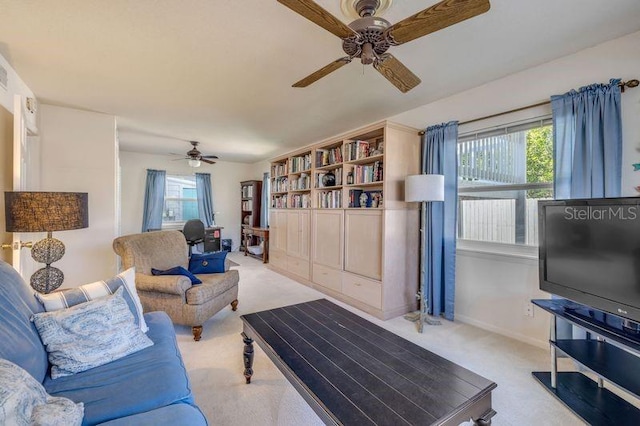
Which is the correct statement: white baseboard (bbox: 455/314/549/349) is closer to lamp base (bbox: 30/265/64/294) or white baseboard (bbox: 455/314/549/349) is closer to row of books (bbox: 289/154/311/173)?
row of books (bbox: 289/154/311/173)

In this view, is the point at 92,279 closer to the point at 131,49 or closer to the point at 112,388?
the point at 131,49

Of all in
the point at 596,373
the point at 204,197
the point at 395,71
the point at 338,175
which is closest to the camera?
the point at 596,373

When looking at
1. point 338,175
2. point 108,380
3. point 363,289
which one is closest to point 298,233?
point 338,175

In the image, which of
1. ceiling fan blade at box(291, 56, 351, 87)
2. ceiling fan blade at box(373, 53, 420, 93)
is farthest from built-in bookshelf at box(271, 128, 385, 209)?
ceiling fan blade at box(291, 56, 351, 87)

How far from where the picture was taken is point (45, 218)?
6.17ft

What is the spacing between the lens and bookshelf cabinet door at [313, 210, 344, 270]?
361cm

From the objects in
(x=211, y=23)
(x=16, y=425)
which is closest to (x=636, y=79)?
(x=211, y=23)

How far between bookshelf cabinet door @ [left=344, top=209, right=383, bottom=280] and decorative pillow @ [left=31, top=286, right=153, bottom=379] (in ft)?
7.32

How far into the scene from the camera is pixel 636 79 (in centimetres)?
191

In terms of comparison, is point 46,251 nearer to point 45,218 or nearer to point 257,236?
point 45,218

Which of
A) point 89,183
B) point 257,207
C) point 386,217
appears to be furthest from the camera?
point 257,207

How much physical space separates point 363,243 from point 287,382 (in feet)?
5.74

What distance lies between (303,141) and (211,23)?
3.24 metres

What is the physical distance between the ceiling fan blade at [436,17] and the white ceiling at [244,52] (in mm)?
390
